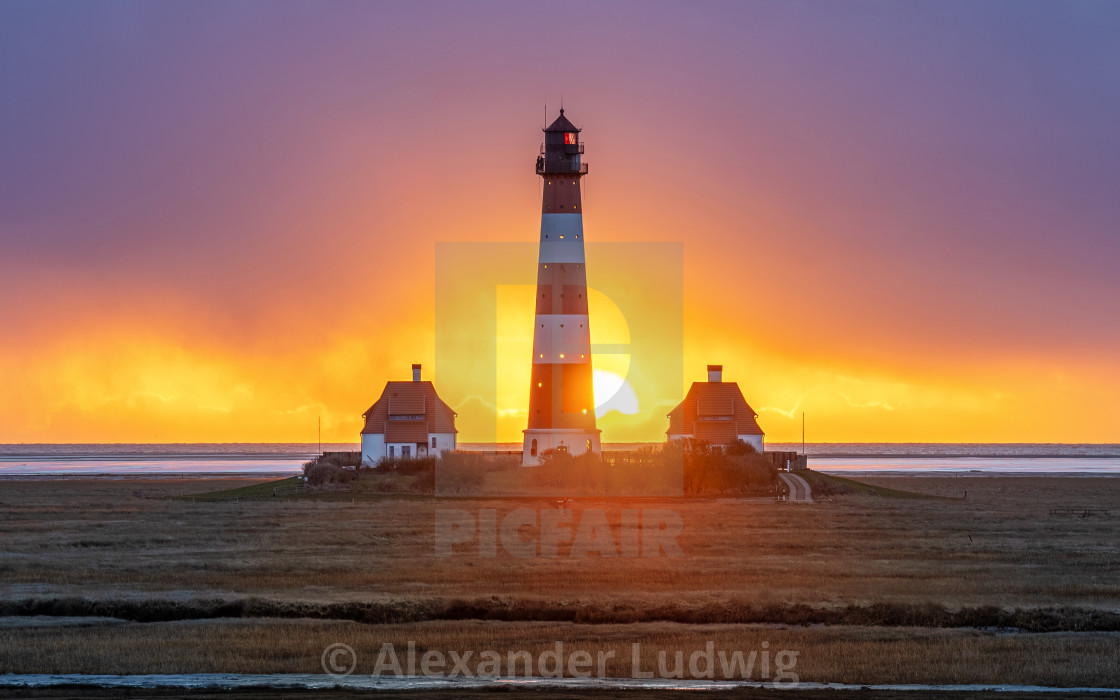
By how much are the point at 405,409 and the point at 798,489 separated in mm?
26937

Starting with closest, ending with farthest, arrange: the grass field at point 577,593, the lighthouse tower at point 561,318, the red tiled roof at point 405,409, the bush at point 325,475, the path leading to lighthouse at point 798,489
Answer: the grass field at point 577,593 < the path leading to lighthouse at point 798,489 < the lighthouse tower at point 561,318 < the bush at point 325,475 < the red tiled roof at point 405,409

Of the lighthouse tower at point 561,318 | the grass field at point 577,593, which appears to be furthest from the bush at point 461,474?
the grass field at point 577,593

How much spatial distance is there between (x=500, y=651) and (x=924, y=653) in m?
8.14

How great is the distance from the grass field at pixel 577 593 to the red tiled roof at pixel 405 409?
28.2 meters

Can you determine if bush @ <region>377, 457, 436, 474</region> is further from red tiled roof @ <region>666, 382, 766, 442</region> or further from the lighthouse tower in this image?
red tiled roof @ <region>666, 382, 766, 442</region>

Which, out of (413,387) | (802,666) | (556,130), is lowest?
(802,666)

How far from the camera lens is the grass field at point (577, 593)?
24.3m

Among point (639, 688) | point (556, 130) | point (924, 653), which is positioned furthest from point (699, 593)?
point (556, 130)

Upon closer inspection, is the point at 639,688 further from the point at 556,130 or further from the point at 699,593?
the point at 556,130

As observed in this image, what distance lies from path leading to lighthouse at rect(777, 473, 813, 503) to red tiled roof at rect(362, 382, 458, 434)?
22.5 meters

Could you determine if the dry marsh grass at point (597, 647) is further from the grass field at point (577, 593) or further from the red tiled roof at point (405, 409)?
the red tiled roof at point (405, 409)

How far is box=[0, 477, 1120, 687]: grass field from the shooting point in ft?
79.7

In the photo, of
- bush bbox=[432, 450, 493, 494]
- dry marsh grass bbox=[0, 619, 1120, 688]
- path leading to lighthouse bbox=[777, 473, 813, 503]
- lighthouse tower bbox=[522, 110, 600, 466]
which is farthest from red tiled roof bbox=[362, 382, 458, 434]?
dry marsh grass bbox=[0, 619, 1120, 688]

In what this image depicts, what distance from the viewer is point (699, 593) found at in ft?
103
